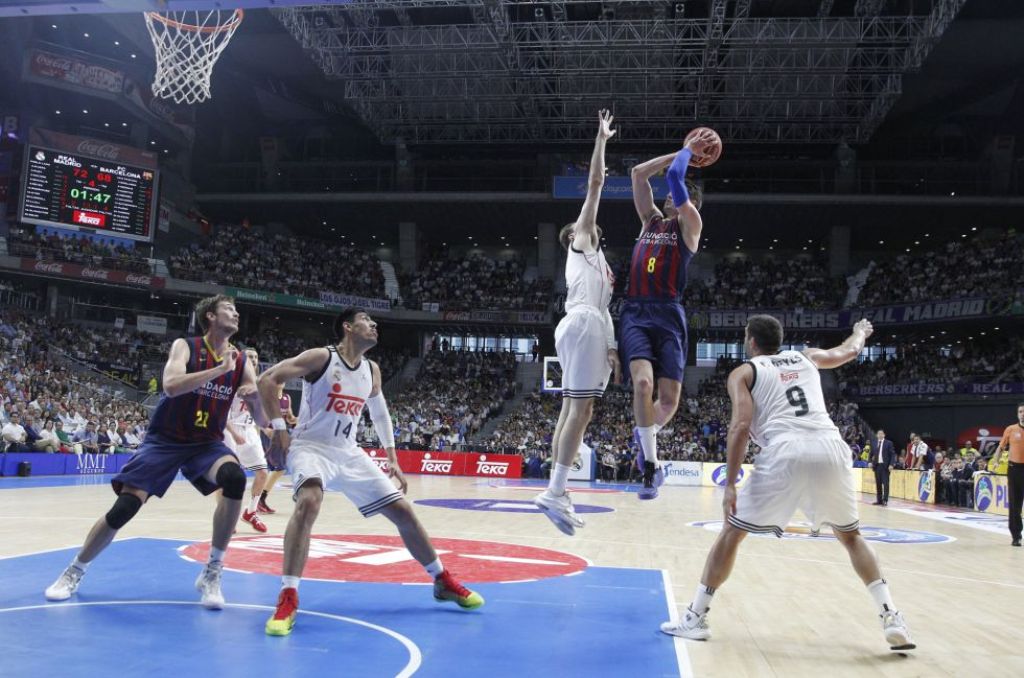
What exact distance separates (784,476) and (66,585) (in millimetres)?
4929

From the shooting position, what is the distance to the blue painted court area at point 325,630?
4320mm

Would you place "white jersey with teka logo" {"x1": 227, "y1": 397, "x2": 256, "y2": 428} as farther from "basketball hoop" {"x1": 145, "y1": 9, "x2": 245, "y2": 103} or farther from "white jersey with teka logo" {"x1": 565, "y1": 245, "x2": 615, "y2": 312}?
"basketball hoop" {"x1": 145, "y1": 9, "x2": 245, "y2": 103}

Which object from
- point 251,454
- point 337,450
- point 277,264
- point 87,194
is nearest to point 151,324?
point 277,264

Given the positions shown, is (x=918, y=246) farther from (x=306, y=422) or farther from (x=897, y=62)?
(x=306, y=422)

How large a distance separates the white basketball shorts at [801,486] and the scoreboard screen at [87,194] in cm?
3274

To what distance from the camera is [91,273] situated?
34.0 meters

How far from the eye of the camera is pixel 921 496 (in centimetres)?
2253

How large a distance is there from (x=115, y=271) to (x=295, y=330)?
36.3 ft

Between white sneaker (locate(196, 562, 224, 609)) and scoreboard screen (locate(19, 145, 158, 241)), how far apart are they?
30.4 metres

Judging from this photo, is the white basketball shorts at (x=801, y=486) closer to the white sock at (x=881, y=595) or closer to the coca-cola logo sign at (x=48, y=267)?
the white sock at (x=881, y=595)

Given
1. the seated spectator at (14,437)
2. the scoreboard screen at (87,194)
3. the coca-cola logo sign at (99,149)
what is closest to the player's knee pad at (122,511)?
the seated spectator at (14,437)

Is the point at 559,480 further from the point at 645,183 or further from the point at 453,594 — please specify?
the point at 645,183

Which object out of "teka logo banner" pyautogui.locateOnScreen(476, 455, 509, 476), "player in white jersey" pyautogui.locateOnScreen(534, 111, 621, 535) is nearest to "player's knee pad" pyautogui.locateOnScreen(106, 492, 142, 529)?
"player in white jersey" pyautogui.locateOnScreen(534, 111, 621, 535)

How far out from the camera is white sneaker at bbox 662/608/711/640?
5.33 meters
